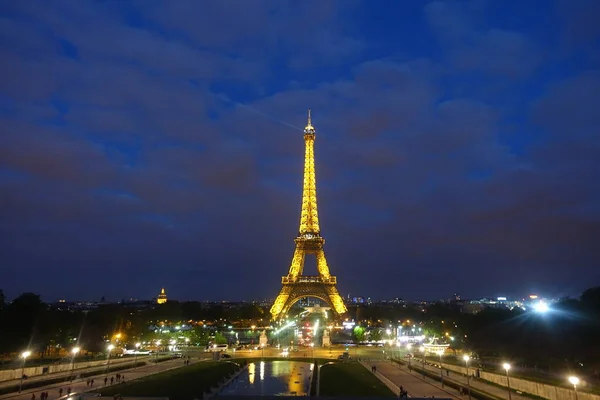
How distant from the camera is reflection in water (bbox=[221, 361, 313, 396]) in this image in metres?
34.8

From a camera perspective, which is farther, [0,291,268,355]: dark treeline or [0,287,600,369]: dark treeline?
[0,291,268,355]: dark treeline

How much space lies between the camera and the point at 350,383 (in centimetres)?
3706

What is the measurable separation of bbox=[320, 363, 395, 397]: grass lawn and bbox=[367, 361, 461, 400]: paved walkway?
4.62ft

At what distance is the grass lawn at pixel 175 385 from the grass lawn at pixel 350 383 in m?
8.29

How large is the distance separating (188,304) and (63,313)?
76.3 m

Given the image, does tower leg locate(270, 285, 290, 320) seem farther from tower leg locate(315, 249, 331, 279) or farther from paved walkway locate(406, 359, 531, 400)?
paved walkway locate(406, 359, 531, 400)

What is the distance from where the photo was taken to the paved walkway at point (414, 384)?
33.0 meters

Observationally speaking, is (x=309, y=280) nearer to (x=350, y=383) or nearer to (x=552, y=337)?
(x=552, y=337)

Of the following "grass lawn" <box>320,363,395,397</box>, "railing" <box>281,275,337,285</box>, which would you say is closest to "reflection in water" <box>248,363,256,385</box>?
"grass lawn" <box>320,363,395,397</box>

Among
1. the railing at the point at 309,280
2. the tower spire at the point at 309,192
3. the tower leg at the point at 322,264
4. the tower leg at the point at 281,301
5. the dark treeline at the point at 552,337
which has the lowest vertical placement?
the dark treeline at the point at 552,337

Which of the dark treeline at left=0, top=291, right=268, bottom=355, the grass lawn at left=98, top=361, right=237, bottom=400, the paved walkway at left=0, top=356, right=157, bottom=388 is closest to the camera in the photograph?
the grass lawn at left=98, top=361, right=237, bottom=400

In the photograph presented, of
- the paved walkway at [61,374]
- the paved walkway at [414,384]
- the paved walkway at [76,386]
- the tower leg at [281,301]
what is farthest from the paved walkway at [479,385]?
the tower leg at [281,301]

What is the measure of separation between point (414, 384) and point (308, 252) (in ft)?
190

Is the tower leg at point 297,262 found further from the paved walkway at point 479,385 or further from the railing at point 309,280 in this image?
the paved walkway at point 479,385
